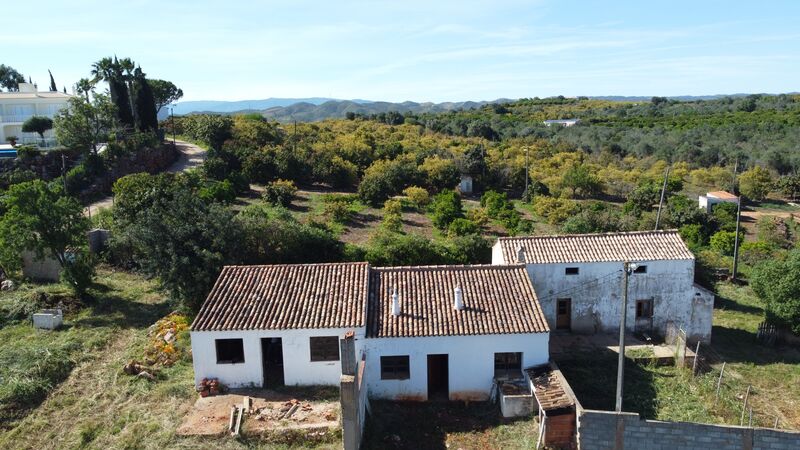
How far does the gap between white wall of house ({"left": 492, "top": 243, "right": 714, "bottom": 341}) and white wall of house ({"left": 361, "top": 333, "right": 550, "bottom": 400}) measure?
446 centimetres

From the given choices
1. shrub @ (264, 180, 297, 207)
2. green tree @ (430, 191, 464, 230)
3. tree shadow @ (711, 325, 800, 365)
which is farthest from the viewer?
shrub @ (264, 180, 297, 207)

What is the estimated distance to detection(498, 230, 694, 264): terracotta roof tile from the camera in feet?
66.5

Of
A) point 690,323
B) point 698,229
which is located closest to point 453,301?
point 690,323

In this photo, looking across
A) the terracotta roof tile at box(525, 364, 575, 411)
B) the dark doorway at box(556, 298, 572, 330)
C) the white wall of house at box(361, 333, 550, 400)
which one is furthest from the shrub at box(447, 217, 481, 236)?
the terracotta roof tile at box(525, 364, 575, 411)

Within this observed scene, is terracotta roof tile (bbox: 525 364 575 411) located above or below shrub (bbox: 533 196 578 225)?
below

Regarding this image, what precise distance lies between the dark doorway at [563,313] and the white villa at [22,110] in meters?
37.6

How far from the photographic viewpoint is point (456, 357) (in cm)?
1634

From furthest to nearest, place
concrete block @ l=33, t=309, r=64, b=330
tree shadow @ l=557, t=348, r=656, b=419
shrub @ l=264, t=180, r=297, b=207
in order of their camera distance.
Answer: shrub @ l=264, t=180, r=297, b=207 < concrete block @ l=33, t=309, r=64, b=330 < tree shadow @ l=557, t=348, r=656, b=419

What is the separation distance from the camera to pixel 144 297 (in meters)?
24.1

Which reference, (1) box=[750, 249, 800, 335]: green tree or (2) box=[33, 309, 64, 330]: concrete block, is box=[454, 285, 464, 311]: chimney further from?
(2) box=[33, 309, 64, 330]: concrete block

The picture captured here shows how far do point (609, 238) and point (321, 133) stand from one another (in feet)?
119

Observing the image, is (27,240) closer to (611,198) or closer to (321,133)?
(321,133)

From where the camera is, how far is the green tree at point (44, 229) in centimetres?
2219

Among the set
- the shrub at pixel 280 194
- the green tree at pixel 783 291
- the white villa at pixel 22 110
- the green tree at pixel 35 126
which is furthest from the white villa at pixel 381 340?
the white villa at pixel 22 110
